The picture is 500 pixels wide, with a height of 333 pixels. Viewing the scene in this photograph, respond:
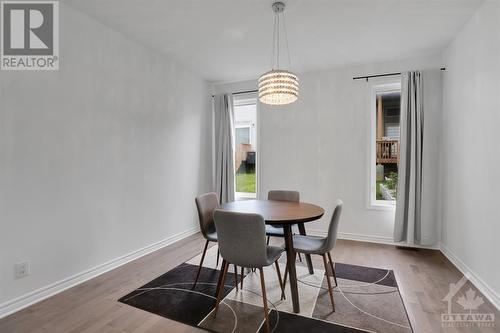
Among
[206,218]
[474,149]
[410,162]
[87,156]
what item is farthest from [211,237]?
[410,162]

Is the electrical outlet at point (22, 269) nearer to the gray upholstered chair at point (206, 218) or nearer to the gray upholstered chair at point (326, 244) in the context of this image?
the gray upholstered chair at point (206, 218)

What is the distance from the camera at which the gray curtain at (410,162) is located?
11.5 feet

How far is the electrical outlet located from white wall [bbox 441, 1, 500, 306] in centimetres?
382

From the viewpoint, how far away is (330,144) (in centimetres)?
407

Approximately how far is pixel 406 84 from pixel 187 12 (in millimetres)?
2895

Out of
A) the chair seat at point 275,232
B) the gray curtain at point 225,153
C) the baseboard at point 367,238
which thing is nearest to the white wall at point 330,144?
the baseboard at point 367,238

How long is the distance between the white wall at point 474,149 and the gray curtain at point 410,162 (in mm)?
283

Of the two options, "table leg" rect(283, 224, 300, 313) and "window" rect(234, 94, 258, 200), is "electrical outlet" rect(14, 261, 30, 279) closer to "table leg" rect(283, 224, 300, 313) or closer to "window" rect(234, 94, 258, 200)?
"table leg" rect(283, 224, 300, 313)

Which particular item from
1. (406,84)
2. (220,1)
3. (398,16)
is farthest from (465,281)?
(220,1)

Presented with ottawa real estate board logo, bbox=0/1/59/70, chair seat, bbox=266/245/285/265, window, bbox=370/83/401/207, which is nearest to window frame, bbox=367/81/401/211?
window, bbox=370/83/401/207

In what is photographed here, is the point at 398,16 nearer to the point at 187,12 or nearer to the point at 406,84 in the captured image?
the point at 406,84

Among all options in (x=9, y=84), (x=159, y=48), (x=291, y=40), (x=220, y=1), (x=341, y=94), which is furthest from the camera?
(x=341, y=94)

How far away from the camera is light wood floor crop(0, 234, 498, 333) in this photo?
6.23 feet

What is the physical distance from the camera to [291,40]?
3154 millimetres
